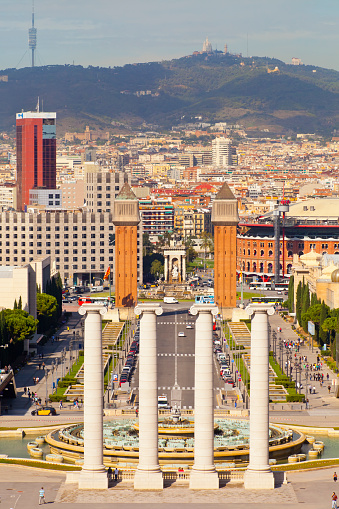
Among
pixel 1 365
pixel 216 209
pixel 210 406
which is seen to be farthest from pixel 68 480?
pixel 216 209

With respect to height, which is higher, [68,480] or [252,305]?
[252,305]

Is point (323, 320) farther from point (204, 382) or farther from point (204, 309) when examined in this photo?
point (204, 309)

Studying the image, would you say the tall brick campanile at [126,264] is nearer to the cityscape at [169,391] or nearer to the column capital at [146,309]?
the cityscape at [169,391]

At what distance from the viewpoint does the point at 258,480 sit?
67.4m

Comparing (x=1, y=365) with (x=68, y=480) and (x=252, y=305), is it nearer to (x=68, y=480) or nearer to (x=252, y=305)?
(x=68, y=480)

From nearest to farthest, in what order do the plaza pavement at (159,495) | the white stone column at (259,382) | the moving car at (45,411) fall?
the plaza pavement at (159,495) → the white stone column at (259,382) → the moving car at (45,411)

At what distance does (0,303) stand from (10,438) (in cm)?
4607

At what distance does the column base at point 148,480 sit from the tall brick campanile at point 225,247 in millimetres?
96669

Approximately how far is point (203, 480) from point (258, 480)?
2889mm

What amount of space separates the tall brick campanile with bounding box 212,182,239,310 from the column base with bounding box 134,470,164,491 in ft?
317

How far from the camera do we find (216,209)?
16250 cm

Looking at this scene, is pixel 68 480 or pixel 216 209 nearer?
pixel 68 480

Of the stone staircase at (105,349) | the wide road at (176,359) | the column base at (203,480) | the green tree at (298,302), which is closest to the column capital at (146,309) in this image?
the column base at (203,480)

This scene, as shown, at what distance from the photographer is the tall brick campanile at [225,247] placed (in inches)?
6393
